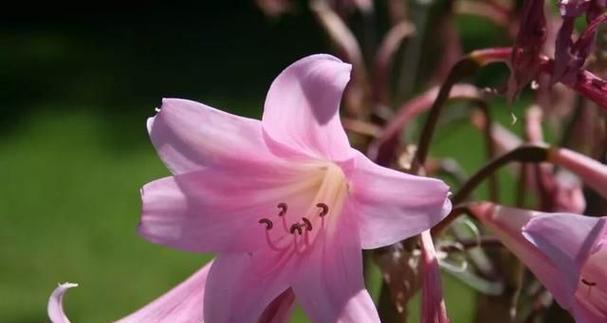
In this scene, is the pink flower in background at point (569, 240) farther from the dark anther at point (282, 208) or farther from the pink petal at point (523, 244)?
the dark anther at point (282, 208)

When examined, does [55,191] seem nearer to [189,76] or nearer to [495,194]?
[189,76]

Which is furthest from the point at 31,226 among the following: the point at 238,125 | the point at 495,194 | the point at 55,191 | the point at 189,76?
the point at 238,125

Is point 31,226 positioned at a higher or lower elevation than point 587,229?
lower

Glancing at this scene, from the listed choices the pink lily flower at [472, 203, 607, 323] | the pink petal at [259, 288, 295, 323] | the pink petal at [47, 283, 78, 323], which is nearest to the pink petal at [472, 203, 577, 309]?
the pink lily flower at [472, 203, 607, 323]

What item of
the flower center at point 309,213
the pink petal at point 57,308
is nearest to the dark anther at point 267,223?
the flower center at point 309,213

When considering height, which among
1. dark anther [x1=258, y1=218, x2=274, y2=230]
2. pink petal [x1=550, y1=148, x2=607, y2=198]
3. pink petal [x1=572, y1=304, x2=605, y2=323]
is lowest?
pink petal [x1=572, y1=304, x2=605, y2=323]

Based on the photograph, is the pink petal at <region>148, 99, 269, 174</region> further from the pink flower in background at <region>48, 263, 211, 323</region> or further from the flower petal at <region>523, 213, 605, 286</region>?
the flower petal at <region>523, 213, 605, 286</region>

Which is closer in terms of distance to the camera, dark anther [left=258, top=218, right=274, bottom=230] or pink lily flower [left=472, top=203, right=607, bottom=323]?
pink lily flower [left=472, top=203, right=607, bottom=323]
